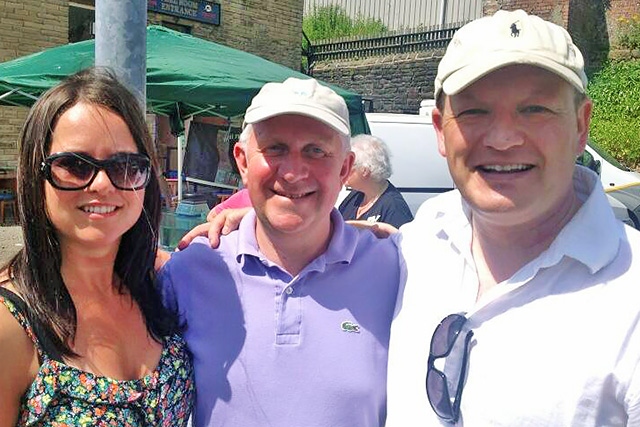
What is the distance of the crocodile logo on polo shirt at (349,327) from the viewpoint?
1952mm

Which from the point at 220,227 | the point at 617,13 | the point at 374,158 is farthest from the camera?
the point at 617,13

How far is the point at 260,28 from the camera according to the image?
14.8 m

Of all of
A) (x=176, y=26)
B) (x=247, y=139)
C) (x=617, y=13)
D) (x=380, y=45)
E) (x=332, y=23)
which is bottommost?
(x=247, y=139)

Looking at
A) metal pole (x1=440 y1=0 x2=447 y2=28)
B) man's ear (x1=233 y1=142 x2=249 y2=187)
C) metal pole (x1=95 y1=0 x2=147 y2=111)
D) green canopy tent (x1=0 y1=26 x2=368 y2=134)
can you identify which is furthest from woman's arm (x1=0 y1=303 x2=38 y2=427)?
metal pole (x1=440 y1=0 x2=447 y2=28)

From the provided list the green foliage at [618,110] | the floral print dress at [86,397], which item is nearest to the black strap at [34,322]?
the floral print dress at [86,397]

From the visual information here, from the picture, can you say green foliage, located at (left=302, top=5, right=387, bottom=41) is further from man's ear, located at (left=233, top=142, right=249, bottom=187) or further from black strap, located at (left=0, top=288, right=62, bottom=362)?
black strap, located at (left=0, top=288, right=62, bottom=362)

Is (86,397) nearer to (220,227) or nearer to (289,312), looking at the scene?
(289,312)

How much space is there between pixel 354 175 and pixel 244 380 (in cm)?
325

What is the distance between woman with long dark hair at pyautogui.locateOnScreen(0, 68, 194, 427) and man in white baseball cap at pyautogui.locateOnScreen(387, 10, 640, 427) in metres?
0.71

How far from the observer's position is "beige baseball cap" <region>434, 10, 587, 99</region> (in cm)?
155

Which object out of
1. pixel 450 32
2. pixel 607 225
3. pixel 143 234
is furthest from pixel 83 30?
pixel 607 225

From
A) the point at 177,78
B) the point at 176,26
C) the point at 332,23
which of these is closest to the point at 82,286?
the point at 177,78

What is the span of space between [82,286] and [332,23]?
82.6ft

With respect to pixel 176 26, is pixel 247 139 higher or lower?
lower
